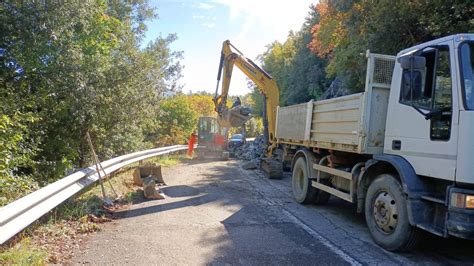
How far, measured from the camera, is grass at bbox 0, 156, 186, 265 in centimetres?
415

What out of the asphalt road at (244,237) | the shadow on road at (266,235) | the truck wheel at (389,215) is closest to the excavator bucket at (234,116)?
the shadow on road at (266,235)

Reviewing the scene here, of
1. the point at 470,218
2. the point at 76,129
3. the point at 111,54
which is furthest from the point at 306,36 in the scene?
the point at 470,218

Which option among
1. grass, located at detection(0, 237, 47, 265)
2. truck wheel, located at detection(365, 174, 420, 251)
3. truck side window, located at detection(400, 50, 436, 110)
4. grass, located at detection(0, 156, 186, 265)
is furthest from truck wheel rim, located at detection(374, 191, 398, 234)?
grass, located at detection(0, 237, 47, 265)

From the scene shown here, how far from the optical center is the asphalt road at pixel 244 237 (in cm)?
457

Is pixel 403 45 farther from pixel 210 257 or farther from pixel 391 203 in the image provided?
pixel 210 257

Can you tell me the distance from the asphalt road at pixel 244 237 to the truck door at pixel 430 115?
1.33m

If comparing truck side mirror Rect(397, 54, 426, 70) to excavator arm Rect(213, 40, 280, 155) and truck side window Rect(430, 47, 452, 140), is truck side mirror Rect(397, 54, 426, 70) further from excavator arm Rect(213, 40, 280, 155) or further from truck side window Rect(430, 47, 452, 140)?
excavator arm Rect(213, 40, 280, 155)

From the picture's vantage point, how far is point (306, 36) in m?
24.8

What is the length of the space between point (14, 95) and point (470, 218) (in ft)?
26.7

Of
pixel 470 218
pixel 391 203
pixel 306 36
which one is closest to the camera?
pixel 470 218

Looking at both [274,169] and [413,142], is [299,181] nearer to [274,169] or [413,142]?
[274,169]

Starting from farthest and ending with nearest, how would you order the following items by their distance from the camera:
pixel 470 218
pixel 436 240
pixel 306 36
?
1. pixel 306 36
2. pixel 436 240
3. pixel 470 218

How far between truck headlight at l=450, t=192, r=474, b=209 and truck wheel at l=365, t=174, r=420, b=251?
0.72 meters

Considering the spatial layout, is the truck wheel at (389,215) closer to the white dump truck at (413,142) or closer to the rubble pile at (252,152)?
the white dump truck at (413,142)
